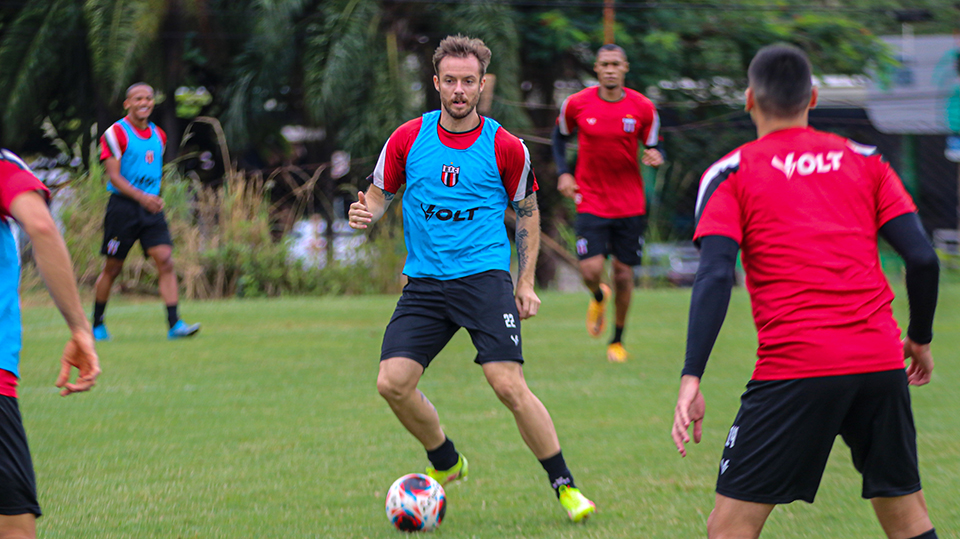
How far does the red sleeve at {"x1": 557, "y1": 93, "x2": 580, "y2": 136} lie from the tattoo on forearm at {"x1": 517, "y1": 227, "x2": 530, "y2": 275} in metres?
4.22

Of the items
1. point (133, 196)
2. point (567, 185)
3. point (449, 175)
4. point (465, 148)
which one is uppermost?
point (465, 148)

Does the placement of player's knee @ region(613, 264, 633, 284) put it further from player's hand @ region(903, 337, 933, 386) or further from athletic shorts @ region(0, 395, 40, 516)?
athletic shorts @ region(0, 395, 40, 516)

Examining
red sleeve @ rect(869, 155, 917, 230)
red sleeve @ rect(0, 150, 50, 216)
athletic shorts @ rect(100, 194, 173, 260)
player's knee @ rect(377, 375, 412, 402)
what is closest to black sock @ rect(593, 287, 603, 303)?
athletic shorts @ rect(100, 194, 173, 260)

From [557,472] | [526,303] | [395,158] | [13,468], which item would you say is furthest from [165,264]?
[13,468]

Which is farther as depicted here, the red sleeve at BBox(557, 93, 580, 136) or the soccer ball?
the red sleeve at BBox(557, 93, 580, 136)

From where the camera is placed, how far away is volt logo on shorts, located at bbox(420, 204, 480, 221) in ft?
15.9

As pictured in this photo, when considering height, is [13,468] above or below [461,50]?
below

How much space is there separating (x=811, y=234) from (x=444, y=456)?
8.30 feet

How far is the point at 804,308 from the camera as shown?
117 inches

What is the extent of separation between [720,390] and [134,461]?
4620 millimetres

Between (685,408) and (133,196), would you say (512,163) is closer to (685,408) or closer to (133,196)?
(685,408)

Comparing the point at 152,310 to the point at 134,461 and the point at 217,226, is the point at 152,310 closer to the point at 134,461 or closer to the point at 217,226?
the point at 217,226

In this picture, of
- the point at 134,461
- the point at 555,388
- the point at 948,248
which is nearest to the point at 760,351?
the point at 134,461

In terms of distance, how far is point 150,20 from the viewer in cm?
1770
